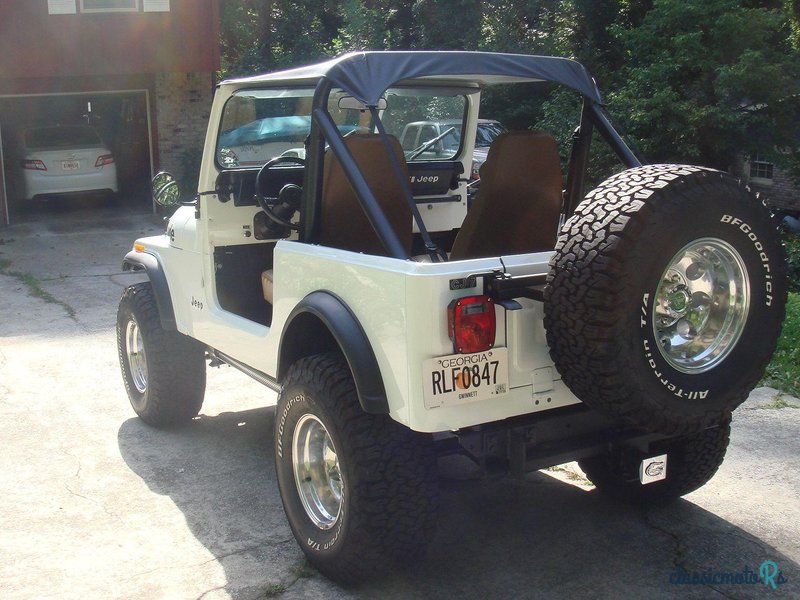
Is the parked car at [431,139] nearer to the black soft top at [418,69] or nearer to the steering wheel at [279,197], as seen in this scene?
the steering wheel at [279,197]

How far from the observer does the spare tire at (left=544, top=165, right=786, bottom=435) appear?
119 inches

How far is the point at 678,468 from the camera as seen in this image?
4238mm

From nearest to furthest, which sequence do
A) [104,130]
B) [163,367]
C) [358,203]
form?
[358,203] < [163,367] < [104,130]

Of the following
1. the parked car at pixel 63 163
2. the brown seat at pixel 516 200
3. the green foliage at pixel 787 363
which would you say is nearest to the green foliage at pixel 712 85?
the green foliage at pixel 787 363

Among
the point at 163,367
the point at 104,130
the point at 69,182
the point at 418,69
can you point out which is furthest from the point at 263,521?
the point at 104,130

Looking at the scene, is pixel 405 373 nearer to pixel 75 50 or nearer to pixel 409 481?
pixel 409 481

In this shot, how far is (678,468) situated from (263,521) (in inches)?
77.9

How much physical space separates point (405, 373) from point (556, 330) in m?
0.54

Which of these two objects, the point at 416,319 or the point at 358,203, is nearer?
the point at 416,319

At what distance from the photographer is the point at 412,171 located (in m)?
5.21

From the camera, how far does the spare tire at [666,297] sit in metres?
3.02

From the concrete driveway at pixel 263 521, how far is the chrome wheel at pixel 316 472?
0.90 feet

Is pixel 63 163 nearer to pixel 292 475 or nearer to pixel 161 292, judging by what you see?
pixel 161 292

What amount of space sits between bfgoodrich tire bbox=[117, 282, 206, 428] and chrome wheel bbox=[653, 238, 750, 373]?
3.12 m
